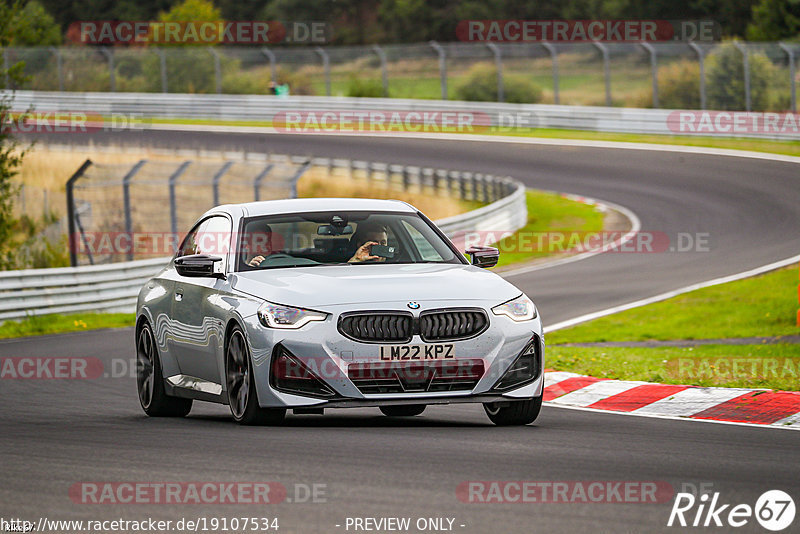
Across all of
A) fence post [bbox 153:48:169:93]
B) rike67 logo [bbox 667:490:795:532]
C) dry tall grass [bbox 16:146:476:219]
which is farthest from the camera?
fence post [bbox 153:48:169:93]

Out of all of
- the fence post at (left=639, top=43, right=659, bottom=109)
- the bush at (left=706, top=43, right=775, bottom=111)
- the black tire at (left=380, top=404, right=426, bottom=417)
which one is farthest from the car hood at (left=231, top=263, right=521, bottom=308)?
the fence post at (left=639, top=43, right=659, bottom=109)

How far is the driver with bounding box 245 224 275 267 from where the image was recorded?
969 centimetres

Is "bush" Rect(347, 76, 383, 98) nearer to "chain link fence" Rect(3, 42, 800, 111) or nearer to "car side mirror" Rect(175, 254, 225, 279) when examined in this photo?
"chain link fence" Rect(3, 42, 800, 111)

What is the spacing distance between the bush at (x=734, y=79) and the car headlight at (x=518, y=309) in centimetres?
3328

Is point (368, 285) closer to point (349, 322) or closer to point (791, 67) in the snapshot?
point (349, 322)

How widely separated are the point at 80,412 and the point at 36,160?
3566cm

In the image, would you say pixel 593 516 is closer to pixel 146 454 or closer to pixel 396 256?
pixel 146 454

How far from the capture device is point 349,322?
27.9ft

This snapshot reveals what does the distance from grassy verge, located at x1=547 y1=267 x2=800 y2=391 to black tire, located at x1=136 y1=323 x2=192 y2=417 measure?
12.9 ft

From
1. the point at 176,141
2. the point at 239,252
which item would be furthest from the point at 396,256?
the point at 176,141

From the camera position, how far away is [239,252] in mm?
9641

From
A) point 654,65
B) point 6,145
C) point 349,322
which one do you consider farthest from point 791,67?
point 349,322

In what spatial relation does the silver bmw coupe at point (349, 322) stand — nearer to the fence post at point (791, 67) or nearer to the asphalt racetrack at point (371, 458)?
the asphalt racetrack at point (371, 458)

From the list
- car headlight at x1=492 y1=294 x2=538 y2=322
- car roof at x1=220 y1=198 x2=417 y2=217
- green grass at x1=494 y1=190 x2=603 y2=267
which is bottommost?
green grass at x1=494 y1=190 x2=603 y2=267
